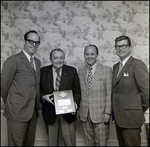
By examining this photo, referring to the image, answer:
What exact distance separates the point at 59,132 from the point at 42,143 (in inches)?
14.2

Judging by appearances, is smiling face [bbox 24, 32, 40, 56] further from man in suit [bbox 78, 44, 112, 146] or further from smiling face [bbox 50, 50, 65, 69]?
man in suit [bbox 78, 44, 112, 146]

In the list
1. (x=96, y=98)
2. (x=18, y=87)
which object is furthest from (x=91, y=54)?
(x=18, y=87)

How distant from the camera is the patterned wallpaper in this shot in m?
1.75

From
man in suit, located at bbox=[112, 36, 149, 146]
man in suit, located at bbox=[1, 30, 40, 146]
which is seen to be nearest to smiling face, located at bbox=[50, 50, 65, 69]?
man in suit, located at bbox=[1, 30, 40, 146]

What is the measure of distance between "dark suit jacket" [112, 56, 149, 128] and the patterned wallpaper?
492 millimetres

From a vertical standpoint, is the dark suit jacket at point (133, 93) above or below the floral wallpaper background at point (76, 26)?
below

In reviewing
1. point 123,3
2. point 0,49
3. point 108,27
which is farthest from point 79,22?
point 0,49

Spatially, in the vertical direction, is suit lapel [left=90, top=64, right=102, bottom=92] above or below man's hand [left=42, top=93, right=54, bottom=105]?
above

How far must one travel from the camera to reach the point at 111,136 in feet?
6.37

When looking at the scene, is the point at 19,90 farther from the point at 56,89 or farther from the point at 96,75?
the point at 96,75

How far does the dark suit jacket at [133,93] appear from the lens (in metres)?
1.33

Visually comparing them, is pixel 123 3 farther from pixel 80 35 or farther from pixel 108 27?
pixel 80 35

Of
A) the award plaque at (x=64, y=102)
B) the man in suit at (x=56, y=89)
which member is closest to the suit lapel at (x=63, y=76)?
the man in suit at (x=56, y=89)

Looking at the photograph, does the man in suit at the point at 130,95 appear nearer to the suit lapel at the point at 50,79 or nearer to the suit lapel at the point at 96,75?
the suit lapel at the point at 96,75
